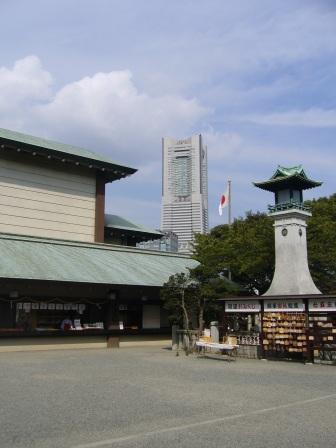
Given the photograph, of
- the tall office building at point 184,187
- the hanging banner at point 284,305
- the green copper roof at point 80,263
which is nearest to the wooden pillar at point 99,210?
the green copper roof at point 80,263

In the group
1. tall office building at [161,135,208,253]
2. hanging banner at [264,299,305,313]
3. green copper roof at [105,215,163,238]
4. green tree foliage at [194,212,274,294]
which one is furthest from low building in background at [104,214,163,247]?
tall office building at [161,135,208,253]

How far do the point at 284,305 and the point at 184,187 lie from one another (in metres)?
62.6

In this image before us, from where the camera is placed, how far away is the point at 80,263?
22562 millimetres

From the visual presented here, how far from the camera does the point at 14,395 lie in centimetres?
965

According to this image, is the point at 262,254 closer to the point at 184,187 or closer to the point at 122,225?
the point at 122,225

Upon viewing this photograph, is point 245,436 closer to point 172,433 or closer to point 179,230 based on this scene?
point 172,433

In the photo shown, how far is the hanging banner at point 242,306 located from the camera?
18891 millimetres

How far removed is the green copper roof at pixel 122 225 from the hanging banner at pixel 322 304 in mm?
16458

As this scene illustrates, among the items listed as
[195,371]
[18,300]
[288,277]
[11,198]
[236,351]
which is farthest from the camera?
[11,198]

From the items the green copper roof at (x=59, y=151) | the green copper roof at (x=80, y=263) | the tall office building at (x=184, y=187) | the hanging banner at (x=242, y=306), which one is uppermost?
the tall office building at (x=184, y=187)

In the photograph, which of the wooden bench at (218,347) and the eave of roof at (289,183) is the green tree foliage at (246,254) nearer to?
the eave of roof at (289,183)

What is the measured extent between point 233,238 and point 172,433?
2129 centimetres

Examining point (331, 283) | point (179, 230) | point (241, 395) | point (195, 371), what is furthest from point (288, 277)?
point (179, 230)

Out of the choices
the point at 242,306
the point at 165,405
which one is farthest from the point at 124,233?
the point at 165,405
